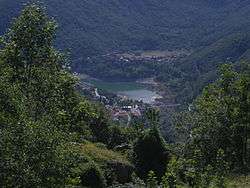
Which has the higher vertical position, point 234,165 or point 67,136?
point 67,136

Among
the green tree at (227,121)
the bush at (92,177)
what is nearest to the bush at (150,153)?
the green tree at (227,121)

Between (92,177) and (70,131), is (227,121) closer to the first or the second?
(92,177)

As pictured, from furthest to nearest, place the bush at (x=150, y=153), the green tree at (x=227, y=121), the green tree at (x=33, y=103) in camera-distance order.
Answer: the bush at (x=150, y=153), the green tree at (x=227, y=121), the green tree at (x=33, y=103)

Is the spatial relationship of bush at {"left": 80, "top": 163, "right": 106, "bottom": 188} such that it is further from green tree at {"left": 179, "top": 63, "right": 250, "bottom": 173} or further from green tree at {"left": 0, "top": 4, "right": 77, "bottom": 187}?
green tree at {"left": 179, "top": 63, "right": 250, "bottom": 173}

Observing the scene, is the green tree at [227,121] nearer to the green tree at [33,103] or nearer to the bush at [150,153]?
the bush at [150,153]

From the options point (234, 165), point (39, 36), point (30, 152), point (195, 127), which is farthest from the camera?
point (195, 127)

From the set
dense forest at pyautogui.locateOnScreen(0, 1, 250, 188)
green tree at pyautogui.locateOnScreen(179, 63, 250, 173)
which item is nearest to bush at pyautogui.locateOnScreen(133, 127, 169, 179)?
dense forest at pyautogui.locateOnScreen(0, 1, 250, 188)

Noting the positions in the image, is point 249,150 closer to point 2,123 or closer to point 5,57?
point 5,57

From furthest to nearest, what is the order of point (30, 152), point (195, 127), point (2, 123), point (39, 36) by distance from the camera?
point (195, 127)
point (39, 36)
point (2, 123)
point (30, 152)

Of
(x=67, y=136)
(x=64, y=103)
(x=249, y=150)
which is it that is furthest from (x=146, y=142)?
(x=67, y=136)
